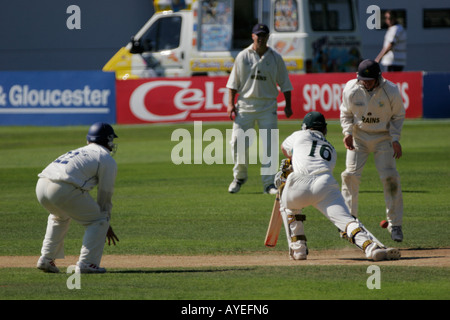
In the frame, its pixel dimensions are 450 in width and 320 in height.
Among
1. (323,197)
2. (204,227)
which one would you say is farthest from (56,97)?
(323,197)

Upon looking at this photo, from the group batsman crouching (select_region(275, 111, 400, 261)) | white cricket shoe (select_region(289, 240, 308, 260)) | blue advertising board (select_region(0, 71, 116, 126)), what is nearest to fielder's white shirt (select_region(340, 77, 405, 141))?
batsman crouching (select_region(275, 111, 400, 261))

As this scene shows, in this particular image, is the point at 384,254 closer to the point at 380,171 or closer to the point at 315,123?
the point at 315,123

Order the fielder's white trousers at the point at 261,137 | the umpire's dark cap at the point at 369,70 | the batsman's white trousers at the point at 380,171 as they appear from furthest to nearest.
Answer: the fielder's white trousers at the point at 261,137, the batsman's white trousers at the point at 380,171, the umpire's dark cap at the point at 369,70

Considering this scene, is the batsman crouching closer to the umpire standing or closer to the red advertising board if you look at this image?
the umpire standing

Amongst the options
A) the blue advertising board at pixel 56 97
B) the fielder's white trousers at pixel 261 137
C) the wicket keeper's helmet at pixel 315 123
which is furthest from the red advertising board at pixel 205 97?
the wicket keeper's helmet at pixel 315 123

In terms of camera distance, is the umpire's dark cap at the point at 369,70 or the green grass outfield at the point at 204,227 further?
the umpire's dark cap at the point at 369,70

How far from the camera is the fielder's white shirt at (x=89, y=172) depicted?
841 centimetres

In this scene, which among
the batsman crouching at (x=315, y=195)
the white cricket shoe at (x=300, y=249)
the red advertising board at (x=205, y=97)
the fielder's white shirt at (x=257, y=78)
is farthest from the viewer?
the red advertising board at (x=205, y=97)

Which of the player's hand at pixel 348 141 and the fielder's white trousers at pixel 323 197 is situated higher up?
the player's hand at pixel 348 141

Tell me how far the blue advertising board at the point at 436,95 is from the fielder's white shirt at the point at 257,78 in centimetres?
1069

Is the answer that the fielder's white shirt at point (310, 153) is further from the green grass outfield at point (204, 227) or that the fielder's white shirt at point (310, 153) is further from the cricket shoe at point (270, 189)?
the cricket shoe at point (270, 189)

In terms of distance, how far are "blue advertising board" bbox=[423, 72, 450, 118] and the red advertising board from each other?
0.60ft
